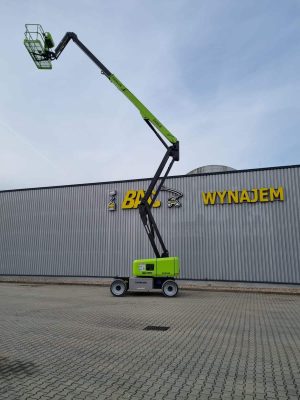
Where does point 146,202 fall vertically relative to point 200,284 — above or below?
above

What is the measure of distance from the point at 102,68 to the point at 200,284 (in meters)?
15.5

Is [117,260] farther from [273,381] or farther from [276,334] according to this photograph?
[273,381]

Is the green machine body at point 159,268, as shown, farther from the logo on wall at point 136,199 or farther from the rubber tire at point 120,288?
the logo on wall at point 136,199

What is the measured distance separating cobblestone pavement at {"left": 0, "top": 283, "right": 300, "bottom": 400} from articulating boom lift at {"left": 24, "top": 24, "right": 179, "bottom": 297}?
501cm

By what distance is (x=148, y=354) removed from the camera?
7305 millimetres

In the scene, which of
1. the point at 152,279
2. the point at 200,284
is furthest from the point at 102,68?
the point at 200,284

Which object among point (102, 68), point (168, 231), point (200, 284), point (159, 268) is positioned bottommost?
point (200, 284)

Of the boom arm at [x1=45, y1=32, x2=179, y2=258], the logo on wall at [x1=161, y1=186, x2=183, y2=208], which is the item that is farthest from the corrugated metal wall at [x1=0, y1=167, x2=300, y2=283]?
the boom arm at [x1=45, y1=32, x2=179, y2=258]

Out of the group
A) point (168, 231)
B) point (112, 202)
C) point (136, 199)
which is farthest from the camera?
point (112, 202)

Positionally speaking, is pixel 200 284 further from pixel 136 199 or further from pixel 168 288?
pixel 136 199

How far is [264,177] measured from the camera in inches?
889

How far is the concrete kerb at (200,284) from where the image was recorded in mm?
20798

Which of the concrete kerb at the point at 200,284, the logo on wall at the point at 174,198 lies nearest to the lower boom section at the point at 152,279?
the concrete kerb at the point at 200,284

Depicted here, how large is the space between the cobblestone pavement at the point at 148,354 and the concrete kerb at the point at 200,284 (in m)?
8.11
